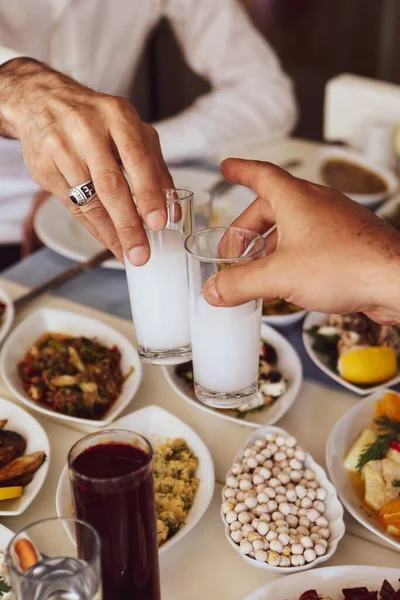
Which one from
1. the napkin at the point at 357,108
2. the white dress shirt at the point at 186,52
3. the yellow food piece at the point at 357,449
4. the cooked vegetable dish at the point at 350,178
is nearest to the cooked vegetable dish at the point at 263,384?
the yellow food piece at the point at 357,449

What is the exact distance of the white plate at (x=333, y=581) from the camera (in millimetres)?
966

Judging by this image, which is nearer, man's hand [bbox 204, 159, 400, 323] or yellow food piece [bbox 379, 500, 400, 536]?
man's hand [bbox 204, 159, 400, 323]

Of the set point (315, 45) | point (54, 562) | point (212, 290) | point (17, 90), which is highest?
point (17, 90)

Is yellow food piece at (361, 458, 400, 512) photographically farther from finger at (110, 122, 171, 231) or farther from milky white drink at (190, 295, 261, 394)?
finger at (110, 122, 171, 231)

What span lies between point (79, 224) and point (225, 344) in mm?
1195

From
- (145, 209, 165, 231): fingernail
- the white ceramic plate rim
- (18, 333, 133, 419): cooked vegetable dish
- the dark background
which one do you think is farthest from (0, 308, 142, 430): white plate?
the dark background

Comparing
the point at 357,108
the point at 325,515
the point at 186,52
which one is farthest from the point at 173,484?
the point at 186,52

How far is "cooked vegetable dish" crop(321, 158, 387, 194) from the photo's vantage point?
7.37 feet

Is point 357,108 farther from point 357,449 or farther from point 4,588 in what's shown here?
point 4,588

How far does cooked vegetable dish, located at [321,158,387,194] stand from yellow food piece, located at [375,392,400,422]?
1035 mm

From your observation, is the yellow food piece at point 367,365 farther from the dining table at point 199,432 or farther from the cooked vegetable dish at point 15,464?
the cooked vegetable dish at point 15,464

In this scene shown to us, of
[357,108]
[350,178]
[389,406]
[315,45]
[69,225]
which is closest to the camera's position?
[389,406]

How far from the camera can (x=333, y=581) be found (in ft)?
3.23

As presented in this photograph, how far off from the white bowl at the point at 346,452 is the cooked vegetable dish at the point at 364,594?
11 cm
